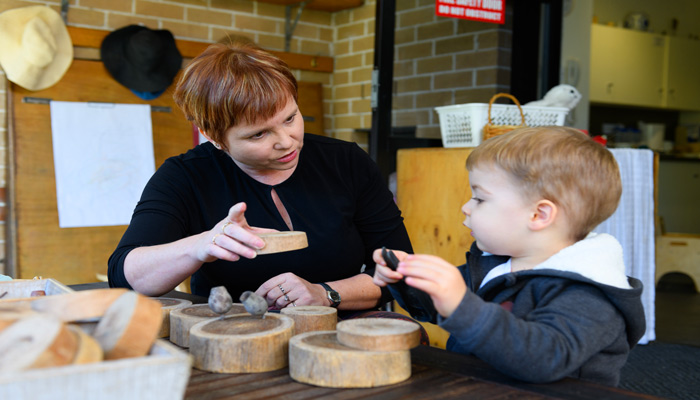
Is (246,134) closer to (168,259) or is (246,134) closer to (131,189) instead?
(168,259)

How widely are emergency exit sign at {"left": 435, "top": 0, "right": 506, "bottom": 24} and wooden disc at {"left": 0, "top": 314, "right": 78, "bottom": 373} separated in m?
2.89

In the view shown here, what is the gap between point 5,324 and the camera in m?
0.67

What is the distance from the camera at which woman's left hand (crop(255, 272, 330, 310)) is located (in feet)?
4.60

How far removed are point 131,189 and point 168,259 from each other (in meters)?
2.21

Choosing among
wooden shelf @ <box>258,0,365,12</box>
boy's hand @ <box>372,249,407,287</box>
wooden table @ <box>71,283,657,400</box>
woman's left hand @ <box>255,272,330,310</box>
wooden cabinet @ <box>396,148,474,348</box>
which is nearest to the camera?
wooden table @ <box>71,283,657,400</box>

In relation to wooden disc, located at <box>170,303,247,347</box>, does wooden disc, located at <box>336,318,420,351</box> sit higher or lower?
higher

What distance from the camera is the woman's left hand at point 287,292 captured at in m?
1.40

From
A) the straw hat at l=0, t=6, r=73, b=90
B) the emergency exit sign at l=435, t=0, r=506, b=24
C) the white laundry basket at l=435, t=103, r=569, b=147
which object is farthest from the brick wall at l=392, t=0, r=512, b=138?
the straw hat at l=0, t=6, r=73, b=90

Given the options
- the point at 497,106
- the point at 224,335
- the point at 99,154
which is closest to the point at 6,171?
the point at 99,154

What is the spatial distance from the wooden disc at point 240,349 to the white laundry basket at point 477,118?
1890 millimetres

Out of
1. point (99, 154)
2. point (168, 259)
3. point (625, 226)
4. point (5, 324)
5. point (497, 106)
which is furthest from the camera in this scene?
point (99, 154)

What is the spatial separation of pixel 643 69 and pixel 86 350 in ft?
21.8

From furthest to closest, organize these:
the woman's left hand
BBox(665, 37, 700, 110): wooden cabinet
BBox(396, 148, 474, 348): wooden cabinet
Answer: BBox(665, 37, 700, 110): wooden cabinet, BBox(396, 148, 474, 348): wooden cabinet, the woman's left hand

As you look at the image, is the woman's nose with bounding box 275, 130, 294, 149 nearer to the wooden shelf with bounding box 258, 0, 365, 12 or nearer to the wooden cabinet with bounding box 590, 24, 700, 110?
the wooden shelf with bounding box 258, 0, 365, 12
